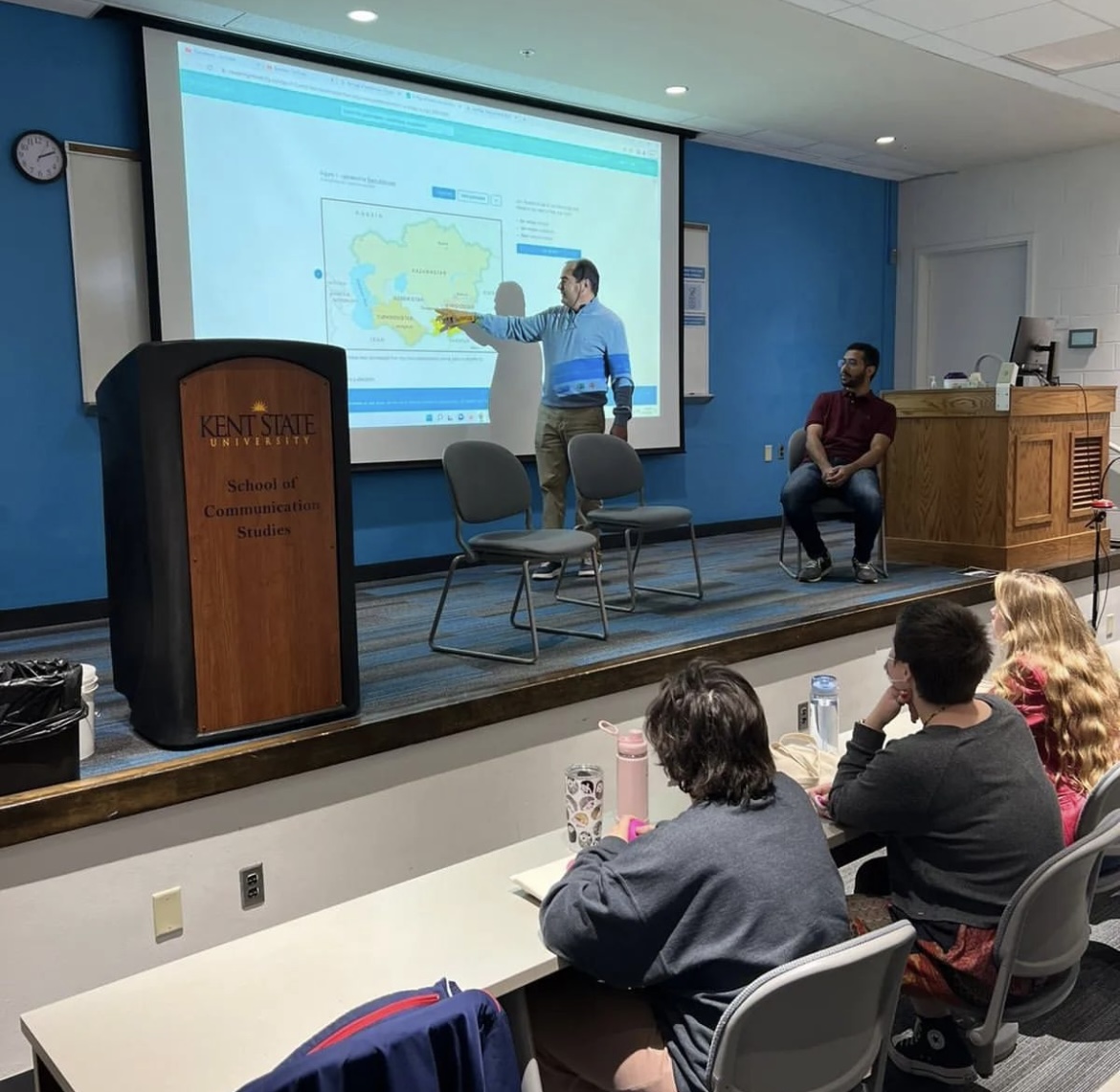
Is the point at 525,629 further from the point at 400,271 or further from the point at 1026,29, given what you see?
the point at 1026,29

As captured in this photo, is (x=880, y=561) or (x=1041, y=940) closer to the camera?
(x=1041, y=940)

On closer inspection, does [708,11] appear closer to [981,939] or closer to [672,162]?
[672,162]

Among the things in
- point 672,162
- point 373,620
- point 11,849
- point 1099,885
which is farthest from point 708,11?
point 11,849

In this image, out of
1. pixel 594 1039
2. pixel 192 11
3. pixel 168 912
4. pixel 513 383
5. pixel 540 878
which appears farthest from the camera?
pixel 513 383

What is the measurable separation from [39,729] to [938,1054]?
1.95 metres

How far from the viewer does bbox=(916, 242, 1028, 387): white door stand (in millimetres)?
7055

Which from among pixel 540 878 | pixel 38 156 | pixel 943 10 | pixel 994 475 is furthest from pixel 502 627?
pixel 943 10

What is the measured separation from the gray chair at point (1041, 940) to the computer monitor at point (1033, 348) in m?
3.58

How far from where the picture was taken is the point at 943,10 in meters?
4.23

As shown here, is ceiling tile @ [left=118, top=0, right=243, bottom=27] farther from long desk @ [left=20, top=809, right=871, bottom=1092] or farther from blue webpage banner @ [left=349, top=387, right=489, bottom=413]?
long desk @ [left=20, top=809, right=871, bottom=1092]

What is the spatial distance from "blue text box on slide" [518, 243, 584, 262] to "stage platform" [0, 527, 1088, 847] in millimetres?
1632

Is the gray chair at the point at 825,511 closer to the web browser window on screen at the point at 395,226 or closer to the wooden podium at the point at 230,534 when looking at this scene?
the web browser window on screen at the point at 395,226

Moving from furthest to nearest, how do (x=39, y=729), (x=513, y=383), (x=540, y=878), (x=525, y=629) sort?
(x=513, y=383) → (x=525, y=629) → (x=39, y=729) → (x=540, y=878)

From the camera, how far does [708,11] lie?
415 centimetres
